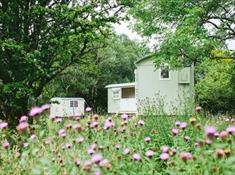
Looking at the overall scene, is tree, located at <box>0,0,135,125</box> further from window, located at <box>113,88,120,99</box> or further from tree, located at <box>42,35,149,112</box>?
window, located at <box>113,88,120,99</box>

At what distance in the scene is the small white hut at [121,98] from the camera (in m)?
32.8

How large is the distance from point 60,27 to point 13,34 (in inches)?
54.8

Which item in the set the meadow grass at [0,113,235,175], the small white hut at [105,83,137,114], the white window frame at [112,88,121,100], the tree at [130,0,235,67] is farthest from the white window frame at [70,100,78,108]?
the meadow grass at [0,113,235,175]

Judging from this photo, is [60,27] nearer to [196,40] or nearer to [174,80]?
[196,40]

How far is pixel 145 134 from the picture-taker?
622cm

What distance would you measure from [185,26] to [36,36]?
207 inches

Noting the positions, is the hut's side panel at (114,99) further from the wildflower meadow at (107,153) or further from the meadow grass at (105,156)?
the meadow grass at (105,156)

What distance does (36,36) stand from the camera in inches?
511

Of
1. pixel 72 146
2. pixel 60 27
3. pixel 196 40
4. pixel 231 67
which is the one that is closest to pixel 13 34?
pixel 60 27

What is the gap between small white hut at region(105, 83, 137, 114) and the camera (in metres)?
32.8

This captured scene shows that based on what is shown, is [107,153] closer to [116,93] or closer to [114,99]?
[116,93]

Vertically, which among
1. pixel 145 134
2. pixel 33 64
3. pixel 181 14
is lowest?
pixel 145 134

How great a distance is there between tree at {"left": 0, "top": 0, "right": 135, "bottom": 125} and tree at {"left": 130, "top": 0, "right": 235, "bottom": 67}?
296cm

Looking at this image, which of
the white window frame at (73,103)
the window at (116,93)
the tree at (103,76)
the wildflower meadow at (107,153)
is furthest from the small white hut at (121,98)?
the wildflower meadow at (107,153)
